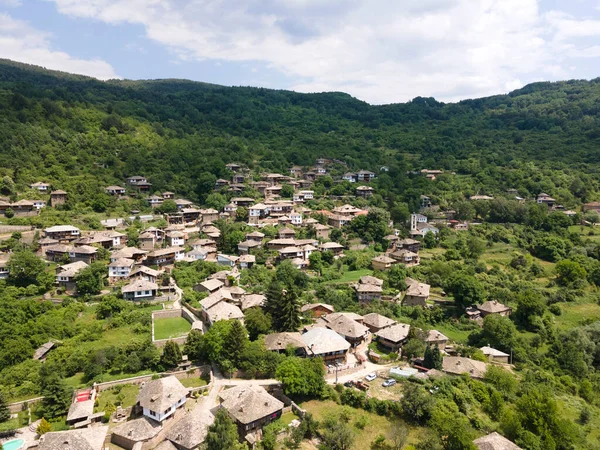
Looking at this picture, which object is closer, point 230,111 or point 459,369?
point 459,369

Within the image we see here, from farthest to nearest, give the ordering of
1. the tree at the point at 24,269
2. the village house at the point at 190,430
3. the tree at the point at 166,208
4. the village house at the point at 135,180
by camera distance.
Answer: the village house at the point at 135,180 → the tree at the point at 166,208 → the tree at the point at 24,269 → the village house at the point at 190,430

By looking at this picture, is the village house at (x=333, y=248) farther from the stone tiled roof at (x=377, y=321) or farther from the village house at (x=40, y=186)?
the village house at (x=40, y=186)

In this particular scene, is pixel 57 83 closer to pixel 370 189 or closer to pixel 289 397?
pixel 370 189

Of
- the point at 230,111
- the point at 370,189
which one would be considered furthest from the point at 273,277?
the point at 230,111

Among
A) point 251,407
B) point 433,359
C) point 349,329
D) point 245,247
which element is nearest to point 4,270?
point 245,247

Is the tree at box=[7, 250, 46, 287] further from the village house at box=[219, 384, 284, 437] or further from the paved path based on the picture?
the paved path

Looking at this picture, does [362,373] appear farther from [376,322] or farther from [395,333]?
[376,322]

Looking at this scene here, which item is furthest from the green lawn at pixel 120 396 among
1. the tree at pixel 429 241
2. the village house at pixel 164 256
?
the tree at pixel 429 241
